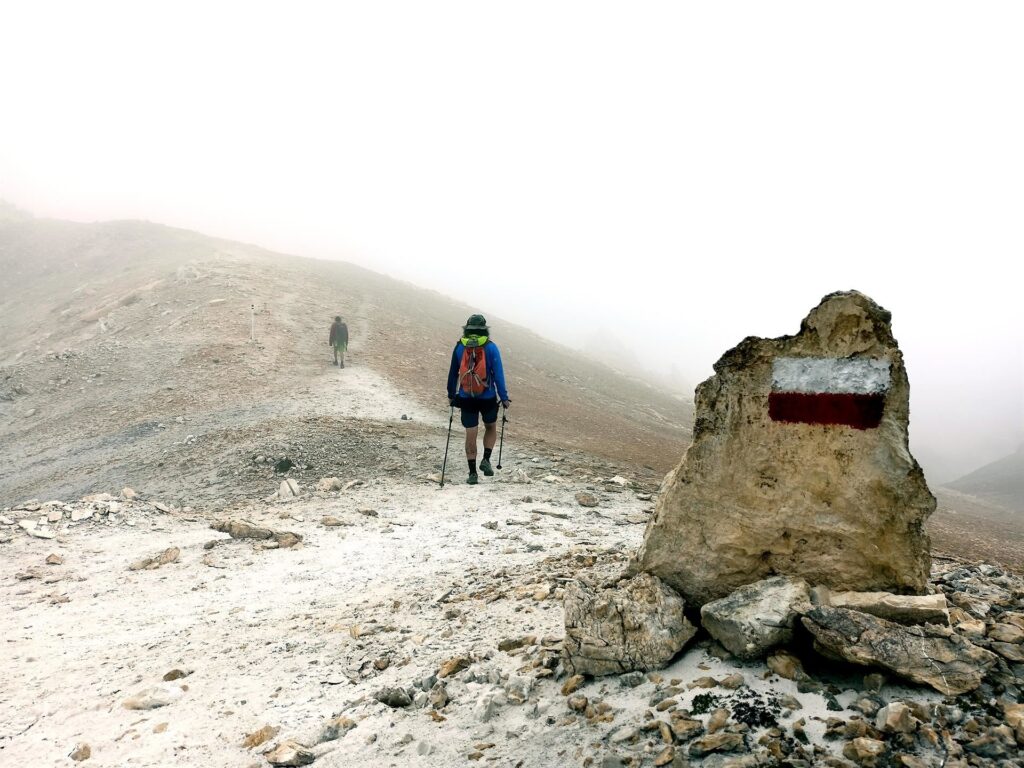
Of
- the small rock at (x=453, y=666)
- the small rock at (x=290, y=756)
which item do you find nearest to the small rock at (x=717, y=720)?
the small rock at (x=453, y=666)

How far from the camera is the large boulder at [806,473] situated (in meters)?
3.81

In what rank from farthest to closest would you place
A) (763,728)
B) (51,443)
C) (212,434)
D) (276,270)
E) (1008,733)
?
(276,270) → (51,443) → (212,434) → (763,728) → (1008,733)

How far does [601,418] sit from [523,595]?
15.6 metres

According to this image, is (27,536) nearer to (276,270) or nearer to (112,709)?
(112,709)

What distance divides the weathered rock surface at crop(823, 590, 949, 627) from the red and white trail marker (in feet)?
3.49

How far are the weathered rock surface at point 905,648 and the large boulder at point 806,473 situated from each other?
0.57 meters

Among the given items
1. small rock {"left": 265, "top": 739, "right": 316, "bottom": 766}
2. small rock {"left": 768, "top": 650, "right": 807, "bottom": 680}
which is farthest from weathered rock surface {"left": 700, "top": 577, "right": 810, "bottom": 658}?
small rock {"left": 265, "top": 739, "right": 316, "bottom": 766}

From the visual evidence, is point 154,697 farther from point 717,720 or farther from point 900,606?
point 900,606

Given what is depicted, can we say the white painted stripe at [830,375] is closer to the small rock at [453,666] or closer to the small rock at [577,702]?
the small rock at [577,702]

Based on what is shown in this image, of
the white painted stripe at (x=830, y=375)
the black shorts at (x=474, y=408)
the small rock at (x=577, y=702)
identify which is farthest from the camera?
the black shorts at (x=474, y=408)

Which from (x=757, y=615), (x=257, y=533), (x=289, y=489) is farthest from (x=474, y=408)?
(x=757, y=615)

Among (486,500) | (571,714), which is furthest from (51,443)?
(571,714)

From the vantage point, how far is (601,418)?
67.7ft

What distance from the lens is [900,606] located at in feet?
11.4
